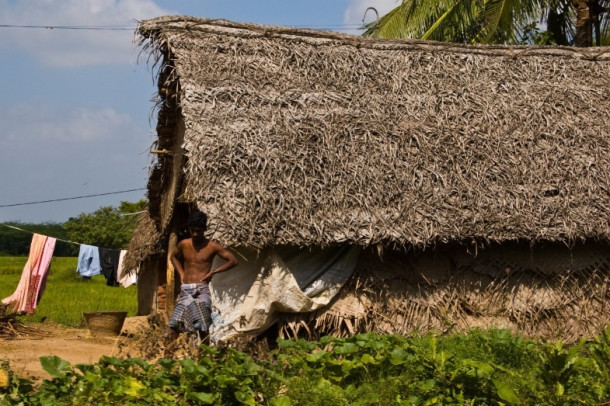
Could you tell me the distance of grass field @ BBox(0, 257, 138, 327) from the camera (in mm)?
13540

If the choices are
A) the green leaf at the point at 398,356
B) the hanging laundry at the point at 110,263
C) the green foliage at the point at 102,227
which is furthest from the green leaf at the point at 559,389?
the green foliage at the point at 102,227

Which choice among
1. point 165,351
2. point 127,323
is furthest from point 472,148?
point 127,323

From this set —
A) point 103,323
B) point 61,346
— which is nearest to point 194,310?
point 61,346

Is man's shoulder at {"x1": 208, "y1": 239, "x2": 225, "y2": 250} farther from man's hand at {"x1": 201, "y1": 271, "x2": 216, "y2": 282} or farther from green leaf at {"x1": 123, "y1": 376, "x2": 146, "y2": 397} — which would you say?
green leaf at {"x1": 123, "y1": 376, "x2": 146, "y2": 397}

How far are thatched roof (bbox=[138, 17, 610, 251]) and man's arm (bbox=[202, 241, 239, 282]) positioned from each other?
35 cm

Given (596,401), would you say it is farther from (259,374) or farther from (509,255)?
(509,255)

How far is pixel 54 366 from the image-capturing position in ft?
15.1

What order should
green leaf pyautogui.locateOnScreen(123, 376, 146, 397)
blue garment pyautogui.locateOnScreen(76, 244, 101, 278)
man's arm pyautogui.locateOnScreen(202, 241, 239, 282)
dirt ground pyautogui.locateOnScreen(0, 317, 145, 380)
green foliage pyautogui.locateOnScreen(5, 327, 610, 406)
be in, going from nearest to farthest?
green leaf pyautogui.locateOnScreen(123, 376, 146, 397), green foliage pyautogui.locateOnScreen(5, 327, 610, 406), man's arm pyautogui.locateOnScreen(202, 241, 239, 282), dirt ground pyautogui.locateOnScreen(0, 317, 145, 380), blue garment pyautogui.locateOnScreen(76, 244, 101, 278)

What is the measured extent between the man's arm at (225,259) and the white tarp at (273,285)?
9cm

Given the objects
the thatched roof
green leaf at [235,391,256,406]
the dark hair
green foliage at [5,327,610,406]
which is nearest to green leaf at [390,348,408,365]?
green foliage at [5,327,610,406]

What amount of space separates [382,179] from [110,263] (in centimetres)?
823

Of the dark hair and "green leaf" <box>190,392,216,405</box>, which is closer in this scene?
"green leaf" <box>190,392,216,405</box>

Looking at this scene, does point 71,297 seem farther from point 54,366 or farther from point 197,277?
point 54,366

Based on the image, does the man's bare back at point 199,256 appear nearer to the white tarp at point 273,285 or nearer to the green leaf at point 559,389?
the white tarp at point 273,285
